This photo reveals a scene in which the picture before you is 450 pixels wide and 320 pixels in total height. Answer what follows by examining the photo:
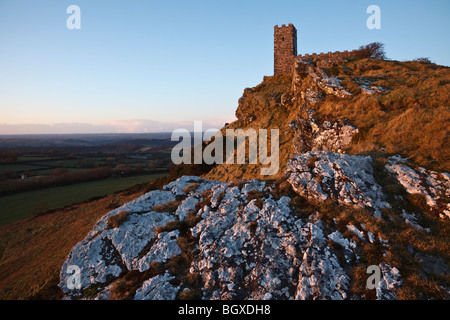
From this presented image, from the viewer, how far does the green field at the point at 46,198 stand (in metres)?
38.8

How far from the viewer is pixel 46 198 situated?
47.7 m

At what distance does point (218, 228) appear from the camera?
7.98 metres

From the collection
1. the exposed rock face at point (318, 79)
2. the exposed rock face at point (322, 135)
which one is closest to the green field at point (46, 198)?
the exposed rock face at point (322, 135)

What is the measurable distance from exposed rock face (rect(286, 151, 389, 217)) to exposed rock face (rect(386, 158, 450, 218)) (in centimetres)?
116

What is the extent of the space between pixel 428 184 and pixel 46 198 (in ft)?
218

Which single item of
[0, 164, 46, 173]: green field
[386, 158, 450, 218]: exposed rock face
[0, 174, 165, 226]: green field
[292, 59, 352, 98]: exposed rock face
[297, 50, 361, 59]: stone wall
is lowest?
[0, 174, 165, 226]: green field

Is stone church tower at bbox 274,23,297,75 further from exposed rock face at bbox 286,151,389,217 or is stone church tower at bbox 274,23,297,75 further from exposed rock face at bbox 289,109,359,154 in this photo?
exposed rock face at bbox 286,151,389,217

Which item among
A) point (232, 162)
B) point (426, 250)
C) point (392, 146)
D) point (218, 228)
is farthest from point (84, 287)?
point (232, 162)

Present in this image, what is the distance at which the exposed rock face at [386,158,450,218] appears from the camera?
294 inches

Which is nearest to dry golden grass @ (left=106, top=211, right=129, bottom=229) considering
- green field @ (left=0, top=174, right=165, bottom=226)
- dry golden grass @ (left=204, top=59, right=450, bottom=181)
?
dry golden grass @ (left=204, top=59, right=450, bottom=181)

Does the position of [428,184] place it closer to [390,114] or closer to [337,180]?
[337,180]

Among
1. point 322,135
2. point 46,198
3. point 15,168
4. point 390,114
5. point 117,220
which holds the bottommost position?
point 46,198

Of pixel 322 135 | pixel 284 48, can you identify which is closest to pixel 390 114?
pixel 322 135

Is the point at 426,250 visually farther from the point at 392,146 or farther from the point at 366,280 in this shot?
the point at 392,146
